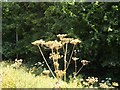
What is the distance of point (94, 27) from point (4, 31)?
105 inches

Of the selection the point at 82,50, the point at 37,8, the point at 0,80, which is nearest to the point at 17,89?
the point at 0,80

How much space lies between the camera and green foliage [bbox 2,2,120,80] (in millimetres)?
4691

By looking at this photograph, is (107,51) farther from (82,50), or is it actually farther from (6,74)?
(6,74)

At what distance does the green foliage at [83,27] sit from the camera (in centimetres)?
469

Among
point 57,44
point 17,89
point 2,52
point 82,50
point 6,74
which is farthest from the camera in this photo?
point 2,52

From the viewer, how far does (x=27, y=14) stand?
20.0ft

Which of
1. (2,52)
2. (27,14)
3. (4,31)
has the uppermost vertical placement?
(27,14)

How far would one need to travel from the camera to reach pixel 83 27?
4.92 m

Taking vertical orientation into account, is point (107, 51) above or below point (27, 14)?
below

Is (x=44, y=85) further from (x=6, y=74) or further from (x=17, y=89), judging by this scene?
(x=6, y=74)

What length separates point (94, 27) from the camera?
475cm

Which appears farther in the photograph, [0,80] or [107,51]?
[107,51]

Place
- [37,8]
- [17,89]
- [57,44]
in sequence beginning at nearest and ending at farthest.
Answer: [57,44], [17,89], [37,8]

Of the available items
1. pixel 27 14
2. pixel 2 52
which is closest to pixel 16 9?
pixel 27 14
